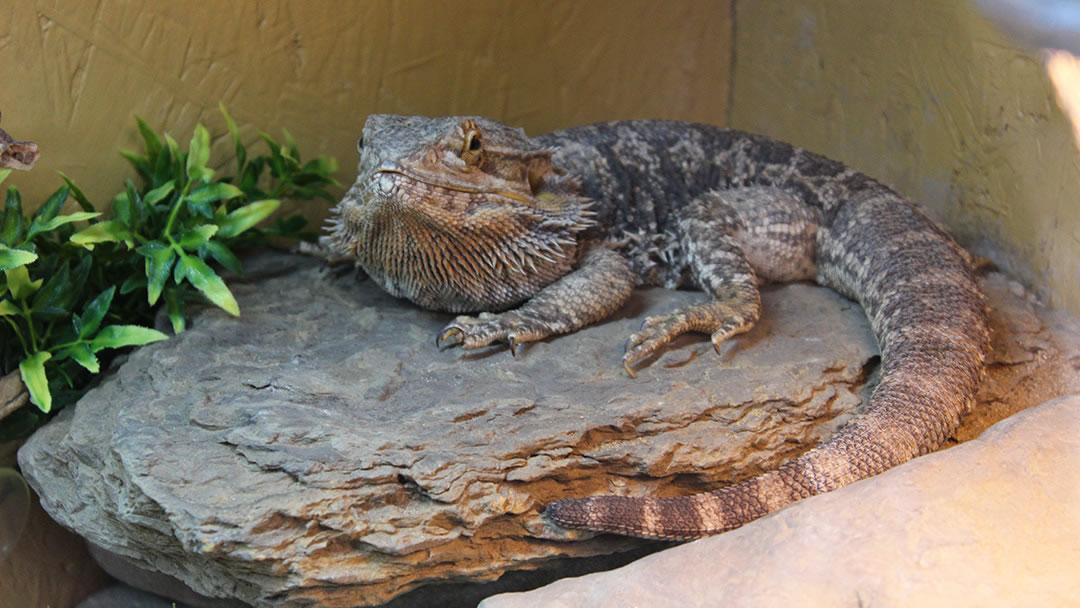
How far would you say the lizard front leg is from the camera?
3.31 metres

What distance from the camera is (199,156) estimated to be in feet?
12.2

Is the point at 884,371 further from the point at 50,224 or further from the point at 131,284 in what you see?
the point at 50,224

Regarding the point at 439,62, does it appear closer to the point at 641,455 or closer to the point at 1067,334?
the point at 641,455

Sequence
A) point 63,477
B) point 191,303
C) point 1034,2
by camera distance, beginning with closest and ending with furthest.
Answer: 1. point 1034,2
2. point 63,477
3. point 191,303

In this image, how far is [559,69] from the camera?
4.83 metres

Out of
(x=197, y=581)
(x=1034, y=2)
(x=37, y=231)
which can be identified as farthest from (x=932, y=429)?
(x=37, y=231)

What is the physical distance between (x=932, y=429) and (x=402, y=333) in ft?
6.33

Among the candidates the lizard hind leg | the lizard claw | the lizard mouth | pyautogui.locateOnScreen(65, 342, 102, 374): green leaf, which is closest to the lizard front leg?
the lizard claw

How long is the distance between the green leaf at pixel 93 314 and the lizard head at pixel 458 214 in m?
0.90

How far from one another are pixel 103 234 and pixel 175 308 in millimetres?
379

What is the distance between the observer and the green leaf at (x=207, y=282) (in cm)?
340

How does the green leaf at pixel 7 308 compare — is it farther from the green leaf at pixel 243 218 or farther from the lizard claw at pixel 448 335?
the lizard claw at pixel 448 335

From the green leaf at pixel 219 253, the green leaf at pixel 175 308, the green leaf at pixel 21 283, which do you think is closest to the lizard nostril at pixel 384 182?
the green leaf at pixel 219 253

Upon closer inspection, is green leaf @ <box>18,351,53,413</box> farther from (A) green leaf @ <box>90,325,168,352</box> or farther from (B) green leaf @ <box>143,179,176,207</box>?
(B) green leaf @ <box>143,179,176,207</box>
